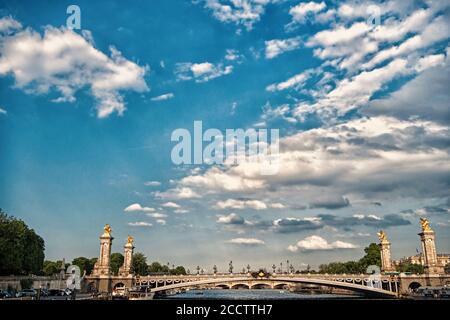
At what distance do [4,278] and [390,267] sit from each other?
6952cm

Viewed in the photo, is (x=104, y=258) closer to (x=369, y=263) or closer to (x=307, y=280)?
(x=307, y=280)

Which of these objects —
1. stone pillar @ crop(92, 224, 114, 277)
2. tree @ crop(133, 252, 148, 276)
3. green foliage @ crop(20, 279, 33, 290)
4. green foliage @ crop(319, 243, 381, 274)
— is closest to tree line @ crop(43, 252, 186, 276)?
tree @ crop(133, 252, 148, 276)

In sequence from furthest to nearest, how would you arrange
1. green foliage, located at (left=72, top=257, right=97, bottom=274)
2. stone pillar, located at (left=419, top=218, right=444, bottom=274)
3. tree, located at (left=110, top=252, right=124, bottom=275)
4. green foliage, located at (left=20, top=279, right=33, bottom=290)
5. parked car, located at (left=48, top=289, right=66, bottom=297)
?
green foliage, located at (left=72, top=257, right=97, bottom=274)
tree, located at (left=110, top=252, right=124, bottom=275)
stone pillar, located at (left=419, top=218, right=444, bottom=274)
green foliage, located at (left=20, top=279, right=33, bottom=290)
parked car, located at (left=48, top=289, right=66, bottom=297)

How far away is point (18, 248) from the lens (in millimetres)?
67062

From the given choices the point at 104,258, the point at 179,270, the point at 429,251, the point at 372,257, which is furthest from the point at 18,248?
the point at 179,270

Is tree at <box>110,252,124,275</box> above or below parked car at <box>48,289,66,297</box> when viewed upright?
above

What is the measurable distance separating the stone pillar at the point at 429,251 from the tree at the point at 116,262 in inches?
2617

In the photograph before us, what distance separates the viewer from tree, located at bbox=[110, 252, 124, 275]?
105750 millimetres

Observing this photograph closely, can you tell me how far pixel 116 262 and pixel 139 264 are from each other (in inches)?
299

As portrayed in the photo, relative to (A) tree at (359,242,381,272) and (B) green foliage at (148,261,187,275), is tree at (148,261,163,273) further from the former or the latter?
(A) tree at (359,242,381,272)

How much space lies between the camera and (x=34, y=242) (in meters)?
75.4

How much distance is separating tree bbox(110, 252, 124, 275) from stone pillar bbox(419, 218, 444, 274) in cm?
6647

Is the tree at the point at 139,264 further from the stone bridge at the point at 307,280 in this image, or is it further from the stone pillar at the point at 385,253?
the stone pillar at the point at 385,253
